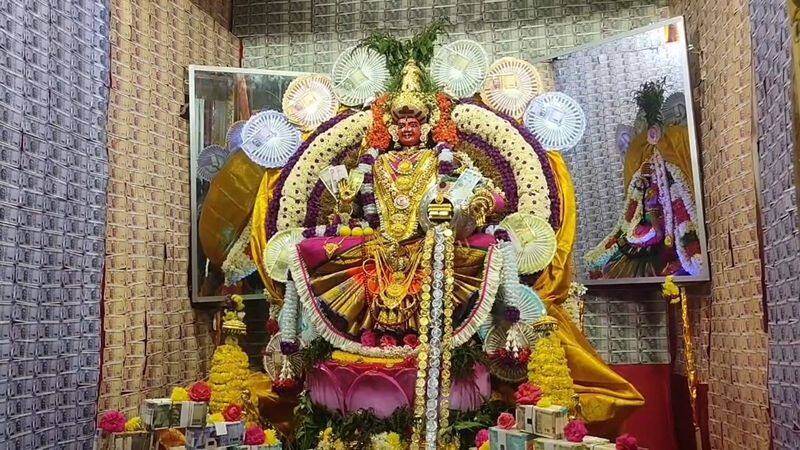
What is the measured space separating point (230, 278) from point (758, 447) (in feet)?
11.8

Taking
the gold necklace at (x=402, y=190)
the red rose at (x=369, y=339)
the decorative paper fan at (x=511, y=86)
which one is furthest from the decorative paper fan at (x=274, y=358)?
the decorative paper fan at (x=511, y=86)

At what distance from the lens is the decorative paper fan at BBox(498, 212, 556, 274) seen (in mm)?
5000

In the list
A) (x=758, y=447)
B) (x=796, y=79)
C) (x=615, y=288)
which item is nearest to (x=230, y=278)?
(x=615, y=288)

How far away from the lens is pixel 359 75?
18.6 feet

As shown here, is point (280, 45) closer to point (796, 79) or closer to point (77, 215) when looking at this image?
point (77, 215)

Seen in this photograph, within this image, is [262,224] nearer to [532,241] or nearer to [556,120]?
[532,241]

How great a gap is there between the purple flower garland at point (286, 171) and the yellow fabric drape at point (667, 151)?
6.67 ft

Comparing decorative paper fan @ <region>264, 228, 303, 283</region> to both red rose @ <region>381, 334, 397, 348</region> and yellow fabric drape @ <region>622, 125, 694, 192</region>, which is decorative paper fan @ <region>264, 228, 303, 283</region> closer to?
red rose @ <region>381, 334, 397, 348</region>

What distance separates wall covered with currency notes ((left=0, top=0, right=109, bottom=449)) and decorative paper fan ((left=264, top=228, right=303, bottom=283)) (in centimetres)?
117

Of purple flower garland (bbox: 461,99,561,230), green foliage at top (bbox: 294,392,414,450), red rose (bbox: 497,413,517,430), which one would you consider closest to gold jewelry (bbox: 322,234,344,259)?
green foliage at top (bbox: 294,392,414,450)

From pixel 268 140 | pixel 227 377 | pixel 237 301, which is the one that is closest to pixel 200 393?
pixel 227 377

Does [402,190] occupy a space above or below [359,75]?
below

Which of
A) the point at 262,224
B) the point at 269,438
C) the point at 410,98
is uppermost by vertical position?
the point at 410,98

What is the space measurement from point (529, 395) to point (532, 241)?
131 centimetres
